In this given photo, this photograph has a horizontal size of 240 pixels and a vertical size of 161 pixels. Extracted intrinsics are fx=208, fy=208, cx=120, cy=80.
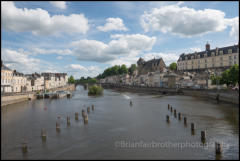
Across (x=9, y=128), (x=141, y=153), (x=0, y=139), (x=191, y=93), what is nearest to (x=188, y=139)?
(x=141, y=153)

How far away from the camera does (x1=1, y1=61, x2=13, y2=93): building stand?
211 feet

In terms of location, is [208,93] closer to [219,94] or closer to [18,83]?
[219,94]

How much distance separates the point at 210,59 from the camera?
12100 cm

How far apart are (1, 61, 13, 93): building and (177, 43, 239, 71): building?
100504 millimetres

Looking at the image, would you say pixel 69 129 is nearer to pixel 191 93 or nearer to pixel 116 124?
pixel 116 124

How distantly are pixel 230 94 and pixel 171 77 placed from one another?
57.4 m

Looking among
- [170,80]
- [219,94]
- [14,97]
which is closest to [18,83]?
[14,97]

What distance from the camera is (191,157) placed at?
59.0 ft

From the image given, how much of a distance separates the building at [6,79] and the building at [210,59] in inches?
3957

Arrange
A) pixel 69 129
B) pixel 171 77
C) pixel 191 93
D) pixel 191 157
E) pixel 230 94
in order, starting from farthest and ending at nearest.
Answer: pixel 171 77, pixel 191 93, pixel 230 94, pixel 69 129, pixel 191 157

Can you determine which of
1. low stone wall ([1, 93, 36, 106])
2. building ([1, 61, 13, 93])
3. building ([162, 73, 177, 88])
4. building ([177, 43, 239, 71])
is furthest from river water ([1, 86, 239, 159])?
building ([177, 43, 239, 71])

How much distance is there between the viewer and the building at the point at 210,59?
107569 millimetres

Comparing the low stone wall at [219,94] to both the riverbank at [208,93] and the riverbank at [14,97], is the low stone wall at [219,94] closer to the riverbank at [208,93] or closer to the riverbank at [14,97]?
the riverbank at [208,93]

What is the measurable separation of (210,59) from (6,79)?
10506 centimetres
